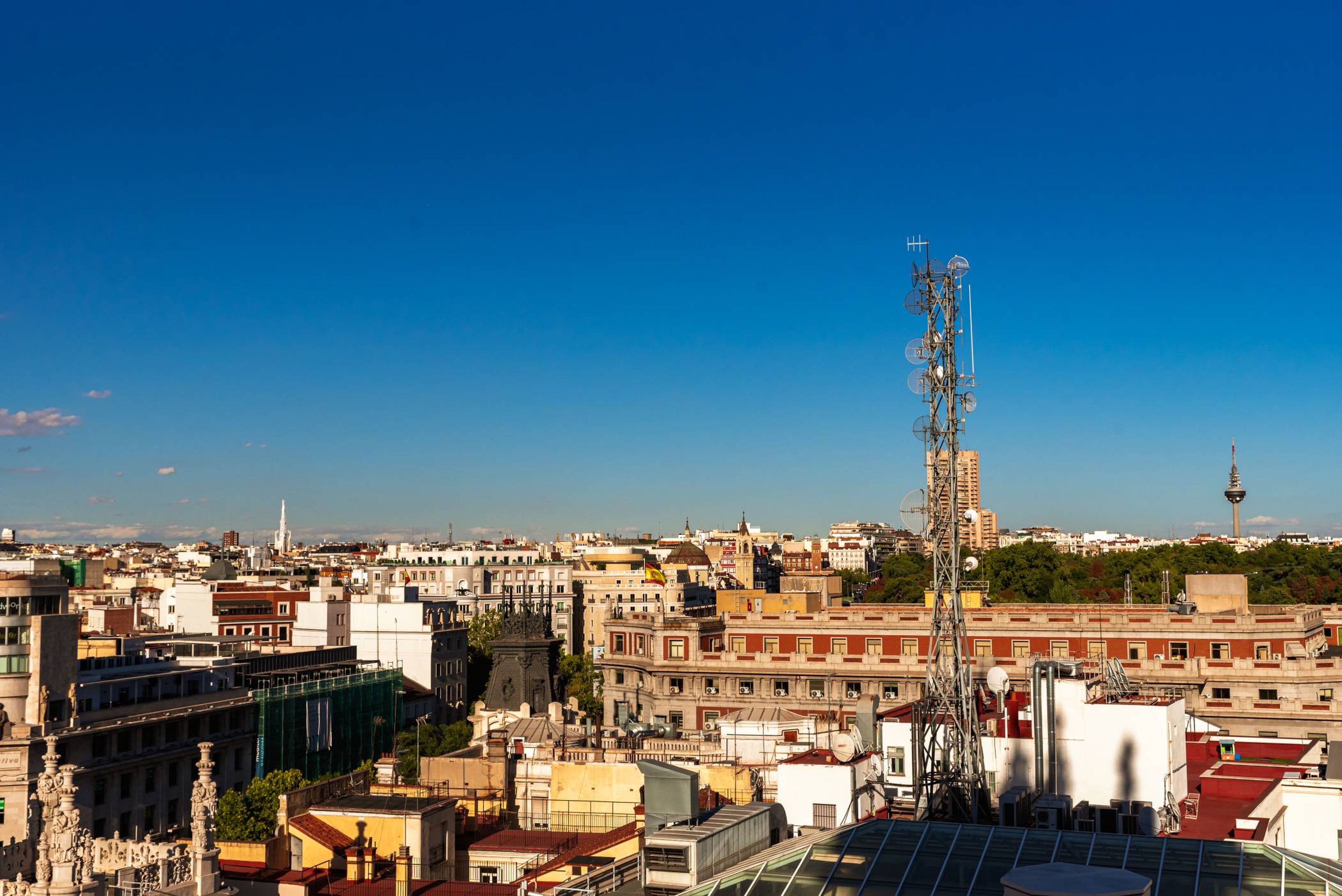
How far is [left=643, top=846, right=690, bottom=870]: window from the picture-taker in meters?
18.5

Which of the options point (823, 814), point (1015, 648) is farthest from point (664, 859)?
point (1015, 648)

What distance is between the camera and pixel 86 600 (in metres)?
Answer: 128

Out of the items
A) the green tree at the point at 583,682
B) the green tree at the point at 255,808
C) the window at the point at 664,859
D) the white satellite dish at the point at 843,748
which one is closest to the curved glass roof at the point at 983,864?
the window at the point at 664,859

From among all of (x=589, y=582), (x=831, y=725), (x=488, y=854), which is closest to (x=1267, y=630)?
(x=831, y=725)

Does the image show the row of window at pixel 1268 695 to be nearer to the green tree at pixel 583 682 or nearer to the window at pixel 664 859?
the green tree at pixel 583 682

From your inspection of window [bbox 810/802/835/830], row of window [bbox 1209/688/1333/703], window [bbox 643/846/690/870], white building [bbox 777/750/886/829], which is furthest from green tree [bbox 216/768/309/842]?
row of window [bbox 1209/688/1333/703]

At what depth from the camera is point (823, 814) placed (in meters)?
27.0

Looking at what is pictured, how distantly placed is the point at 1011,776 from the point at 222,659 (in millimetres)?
51524

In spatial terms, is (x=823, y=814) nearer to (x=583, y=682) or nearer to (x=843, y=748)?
(x=843, y=748)

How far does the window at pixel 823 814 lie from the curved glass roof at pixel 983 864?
9.30m

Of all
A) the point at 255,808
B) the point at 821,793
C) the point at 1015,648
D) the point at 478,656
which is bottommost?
the point at 255,808

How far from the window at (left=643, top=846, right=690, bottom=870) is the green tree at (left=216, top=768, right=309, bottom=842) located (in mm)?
27779

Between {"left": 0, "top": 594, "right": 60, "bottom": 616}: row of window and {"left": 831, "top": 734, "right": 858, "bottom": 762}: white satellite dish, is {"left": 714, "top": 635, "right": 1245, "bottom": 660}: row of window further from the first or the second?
{"left": 0, "top": 594, "right": 60, "bottom": 616}: row of window

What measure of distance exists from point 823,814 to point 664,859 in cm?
916
